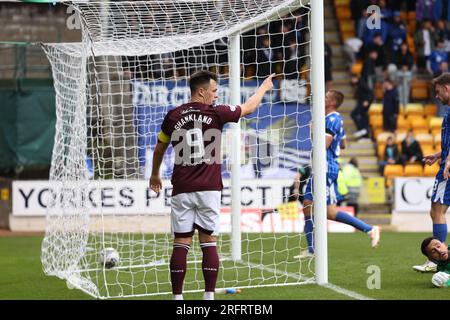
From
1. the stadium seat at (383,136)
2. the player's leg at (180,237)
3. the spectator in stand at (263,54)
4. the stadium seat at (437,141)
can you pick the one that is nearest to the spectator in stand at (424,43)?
the stadium seat at (437,141)

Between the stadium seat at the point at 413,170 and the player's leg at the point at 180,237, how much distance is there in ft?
38.8

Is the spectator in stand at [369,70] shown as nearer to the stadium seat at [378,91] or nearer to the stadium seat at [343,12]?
the stadium seat at [378,91]

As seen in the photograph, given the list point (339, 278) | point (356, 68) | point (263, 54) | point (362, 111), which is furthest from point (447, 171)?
point (356, 68)

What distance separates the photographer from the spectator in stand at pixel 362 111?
19469 mm

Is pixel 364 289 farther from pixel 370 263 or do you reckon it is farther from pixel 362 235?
pixel 362 235

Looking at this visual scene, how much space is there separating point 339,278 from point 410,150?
10.1 meters

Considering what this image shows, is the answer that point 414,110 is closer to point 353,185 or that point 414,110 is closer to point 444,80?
point 353,185

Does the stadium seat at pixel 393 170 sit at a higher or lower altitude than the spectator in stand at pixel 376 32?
lower

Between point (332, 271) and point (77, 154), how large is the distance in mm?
2883

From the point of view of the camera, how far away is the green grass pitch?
7.61m

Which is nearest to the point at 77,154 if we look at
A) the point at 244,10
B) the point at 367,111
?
the point at 244,10

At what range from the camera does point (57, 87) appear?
34.5ft

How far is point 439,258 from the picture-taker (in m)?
7.84

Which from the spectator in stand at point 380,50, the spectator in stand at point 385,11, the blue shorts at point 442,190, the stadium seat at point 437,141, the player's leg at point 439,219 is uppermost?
the spectator in stand at point 385,11
